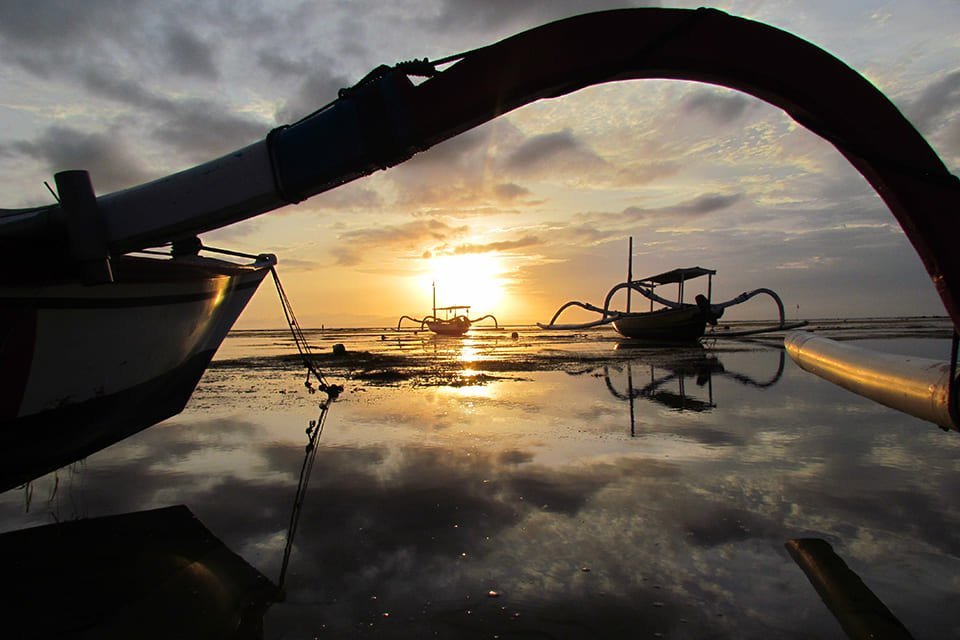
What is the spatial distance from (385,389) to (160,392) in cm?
A: 710

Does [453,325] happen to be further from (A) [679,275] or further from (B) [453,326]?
(A) [679,275]

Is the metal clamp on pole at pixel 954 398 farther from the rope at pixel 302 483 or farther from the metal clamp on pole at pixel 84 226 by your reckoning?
the metal clamp on pole at pixel 84 226

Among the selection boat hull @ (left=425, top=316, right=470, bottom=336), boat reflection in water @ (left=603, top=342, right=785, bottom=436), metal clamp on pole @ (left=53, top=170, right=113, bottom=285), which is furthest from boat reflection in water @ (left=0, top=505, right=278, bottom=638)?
boat hull @ (left=425, top=316, right=470, bottom=336)

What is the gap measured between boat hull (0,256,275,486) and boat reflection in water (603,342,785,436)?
20.3 feet

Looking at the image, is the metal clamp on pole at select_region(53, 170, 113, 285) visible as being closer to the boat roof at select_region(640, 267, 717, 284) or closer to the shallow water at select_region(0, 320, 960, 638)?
the shallow water at select_region(0, 320, 960, 638)

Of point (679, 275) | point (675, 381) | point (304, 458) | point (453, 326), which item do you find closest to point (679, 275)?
point (679, 275)

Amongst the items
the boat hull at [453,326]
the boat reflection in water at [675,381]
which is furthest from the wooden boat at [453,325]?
the boat reflection in water at [675,381]

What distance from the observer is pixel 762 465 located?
225 inches

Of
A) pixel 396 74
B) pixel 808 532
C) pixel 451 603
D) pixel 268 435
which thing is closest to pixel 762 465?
pixel 808 532

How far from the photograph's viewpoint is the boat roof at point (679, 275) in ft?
93.4

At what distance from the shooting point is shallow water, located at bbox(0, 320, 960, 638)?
288 centimetres

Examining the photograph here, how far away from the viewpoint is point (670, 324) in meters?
30.5

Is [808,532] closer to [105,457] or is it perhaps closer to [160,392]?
[160,392]

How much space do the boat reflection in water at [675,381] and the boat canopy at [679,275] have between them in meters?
9.49
